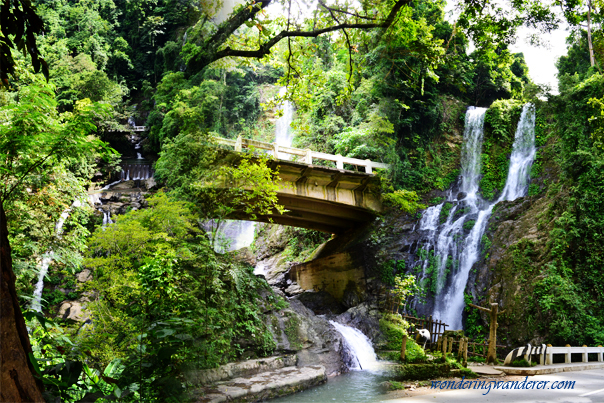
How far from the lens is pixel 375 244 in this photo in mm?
3889

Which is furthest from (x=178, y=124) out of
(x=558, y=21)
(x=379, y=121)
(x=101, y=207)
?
(x=558, y=21)

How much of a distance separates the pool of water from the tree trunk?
86.2 inches

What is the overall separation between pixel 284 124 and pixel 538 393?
351 centimetres

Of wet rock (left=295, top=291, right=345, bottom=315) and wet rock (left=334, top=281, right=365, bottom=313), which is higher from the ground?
wet rock (left=334, top=281, right=365, bottom=313)

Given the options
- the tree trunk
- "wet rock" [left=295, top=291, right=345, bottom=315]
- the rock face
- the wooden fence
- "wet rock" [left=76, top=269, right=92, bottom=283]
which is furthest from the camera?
"wet rock" [left=295, top=291, right=345, bottom=315]

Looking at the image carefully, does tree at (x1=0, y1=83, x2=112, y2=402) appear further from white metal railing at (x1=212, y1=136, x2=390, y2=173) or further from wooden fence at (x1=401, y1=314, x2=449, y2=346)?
wooden fence at (x1=401, y1=314, x2=449, y2=346)

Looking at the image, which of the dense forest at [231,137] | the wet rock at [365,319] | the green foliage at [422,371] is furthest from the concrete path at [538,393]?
the wet rock at [365,319]

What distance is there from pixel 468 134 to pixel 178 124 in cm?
258

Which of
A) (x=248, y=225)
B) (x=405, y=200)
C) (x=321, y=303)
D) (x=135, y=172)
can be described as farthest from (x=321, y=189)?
(x=135, y=172)

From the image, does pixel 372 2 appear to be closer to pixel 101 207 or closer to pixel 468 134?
pixel 468 134

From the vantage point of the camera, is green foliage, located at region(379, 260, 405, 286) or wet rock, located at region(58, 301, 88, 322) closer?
wet rock, located at region(58, 301, 88, 322)

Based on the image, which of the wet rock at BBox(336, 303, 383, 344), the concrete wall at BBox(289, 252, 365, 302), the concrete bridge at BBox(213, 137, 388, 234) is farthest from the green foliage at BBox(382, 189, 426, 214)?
the wet rock at BBox(336, 303, 383, 344)

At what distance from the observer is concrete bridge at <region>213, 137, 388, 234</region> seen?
393 centimetres

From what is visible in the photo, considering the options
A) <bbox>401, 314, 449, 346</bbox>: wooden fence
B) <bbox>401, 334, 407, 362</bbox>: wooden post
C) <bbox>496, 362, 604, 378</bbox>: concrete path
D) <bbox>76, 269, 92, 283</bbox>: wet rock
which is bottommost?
<bbox>496, 362, 604, 378</bbox>: concrete path
